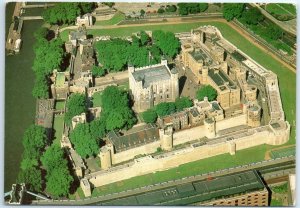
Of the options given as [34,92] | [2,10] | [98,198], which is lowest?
[98,198]

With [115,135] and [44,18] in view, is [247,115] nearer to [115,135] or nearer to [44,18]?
[115,135]

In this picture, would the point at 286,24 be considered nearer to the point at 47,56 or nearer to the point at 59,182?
the point at 47,56

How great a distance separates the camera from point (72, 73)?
62469 millimetres

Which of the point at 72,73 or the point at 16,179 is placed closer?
the point at 16,179

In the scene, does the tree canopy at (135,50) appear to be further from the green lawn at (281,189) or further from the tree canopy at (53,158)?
the green lawn at (281,189)

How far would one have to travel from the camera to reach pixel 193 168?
53625 millimetres

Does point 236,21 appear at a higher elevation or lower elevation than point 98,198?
higher

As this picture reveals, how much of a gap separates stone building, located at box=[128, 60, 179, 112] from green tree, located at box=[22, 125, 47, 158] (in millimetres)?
7911

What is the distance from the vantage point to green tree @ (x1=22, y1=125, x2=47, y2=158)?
5350 centimetres

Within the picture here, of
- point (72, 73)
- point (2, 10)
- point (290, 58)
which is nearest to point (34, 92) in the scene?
point (72, 73)

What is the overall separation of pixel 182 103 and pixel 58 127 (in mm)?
9372

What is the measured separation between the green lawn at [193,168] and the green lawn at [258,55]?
3174 mm

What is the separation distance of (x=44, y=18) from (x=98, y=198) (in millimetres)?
22313

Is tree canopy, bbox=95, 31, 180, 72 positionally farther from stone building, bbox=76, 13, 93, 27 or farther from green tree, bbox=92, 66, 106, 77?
stone building, bbox=76, 13, 93, 27
